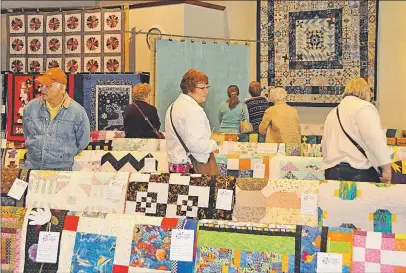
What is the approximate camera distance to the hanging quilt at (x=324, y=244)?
2.59 meters

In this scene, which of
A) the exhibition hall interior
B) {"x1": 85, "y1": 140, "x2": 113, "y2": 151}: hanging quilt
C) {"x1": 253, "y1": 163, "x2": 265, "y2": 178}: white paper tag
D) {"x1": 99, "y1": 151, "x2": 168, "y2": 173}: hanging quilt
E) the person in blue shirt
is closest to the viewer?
the exhibition hall interior

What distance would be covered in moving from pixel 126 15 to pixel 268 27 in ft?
6.89

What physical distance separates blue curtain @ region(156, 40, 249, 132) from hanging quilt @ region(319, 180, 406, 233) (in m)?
4.95

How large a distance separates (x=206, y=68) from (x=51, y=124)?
15.2 feet

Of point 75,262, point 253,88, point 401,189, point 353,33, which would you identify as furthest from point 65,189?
point 353,33

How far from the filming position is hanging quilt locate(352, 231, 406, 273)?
8.33ft

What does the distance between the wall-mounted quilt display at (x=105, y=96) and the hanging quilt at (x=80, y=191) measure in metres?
4.49

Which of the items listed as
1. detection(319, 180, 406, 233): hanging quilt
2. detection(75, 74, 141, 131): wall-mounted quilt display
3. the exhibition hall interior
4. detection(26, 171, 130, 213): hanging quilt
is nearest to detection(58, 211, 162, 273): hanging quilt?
the exhibition hall interior

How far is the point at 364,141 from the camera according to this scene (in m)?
4.22

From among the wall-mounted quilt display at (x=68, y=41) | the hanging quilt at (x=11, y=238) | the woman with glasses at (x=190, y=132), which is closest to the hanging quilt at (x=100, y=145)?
the woman with glasses at (x=190, y=132)

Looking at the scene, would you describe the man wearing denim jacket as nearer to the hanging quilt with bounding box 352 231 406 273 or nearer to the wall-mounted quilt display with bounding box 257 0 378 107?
the hanging quilt with bounding box 352 231 406 273

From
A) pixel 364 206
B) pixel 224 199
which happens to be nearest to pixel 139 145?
pixel 224 199

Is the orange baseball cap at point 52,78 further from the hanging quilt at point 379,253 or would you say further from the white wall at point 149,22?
the white wall at point 149,22

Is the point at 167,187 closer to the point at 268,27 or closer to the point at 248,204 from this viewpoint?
the point at 248,204
